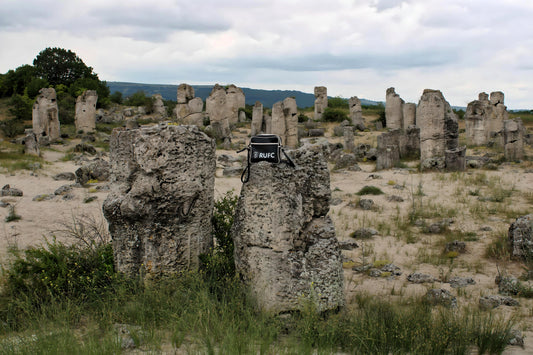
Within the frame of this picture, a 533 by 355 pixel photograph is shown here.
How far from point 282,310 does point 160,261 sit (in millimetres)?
1355

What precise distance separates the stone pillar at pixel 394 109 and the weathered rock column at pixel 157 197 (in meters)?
24.8

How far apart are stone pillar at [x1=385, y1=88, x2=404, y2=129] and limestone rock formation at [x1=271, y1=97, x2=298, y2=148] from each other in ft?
28.4

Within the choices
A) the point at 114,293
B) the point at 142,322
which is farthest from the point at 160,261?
the point at 142,322

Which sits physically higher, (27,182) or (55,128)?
(55,128)

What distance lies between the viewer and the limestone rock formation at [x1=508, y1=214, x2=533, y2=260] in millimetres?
6230

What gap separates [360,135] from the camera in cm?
2611

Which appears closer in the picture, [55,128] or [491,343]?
[491,343]

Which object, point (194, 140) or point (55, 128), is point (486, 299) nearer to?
point (194, 140)

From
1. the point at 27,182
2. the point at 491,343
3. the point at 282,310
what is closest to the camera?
the point at 491,343

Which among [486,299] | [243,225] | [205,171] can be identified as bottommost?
[486,299]

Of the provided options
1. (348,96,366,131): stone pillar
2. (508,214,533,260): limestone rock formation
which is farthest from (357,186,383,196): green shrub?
(348,96,366,131): stone pillar

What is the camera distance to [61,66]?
4584cm

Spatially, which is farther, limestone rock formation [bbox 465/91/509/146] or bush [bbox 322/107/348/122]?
bush [bbox 322/107/348/122]

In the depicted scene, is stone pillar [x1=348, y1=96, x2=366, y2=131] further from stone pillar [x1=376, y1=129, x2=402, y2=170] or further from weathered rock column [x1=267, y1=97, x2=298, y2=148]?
stone pillar [x1=376, y1=129, x2=402, y2=170]
